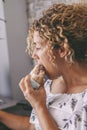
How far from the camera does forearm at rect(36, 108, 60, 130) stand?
118 cm

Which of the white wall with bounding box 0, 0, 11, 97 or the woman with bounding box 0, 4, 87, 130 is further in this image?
the white wall with bounding box 0, 0, 11, 97

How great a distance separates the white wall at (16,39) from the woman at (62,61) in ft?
2.90

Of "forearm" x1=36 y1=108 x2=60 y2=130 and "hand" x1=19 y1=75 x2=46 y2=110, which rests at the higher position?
"hand" x1=19 y1=75 x2=46 y2=110

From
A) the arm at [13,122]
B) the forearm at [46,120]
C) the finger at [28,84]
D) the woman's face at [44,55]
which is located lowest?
the arm at [13,122]

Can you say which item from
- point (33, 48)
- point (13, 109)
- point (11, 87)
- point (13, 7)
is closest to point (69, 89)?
point (33, 48)

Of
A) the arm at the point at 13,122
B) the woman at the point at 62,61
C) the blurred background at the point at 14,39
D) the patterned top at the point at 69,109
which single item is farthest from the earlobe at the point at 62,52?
the blurred background at the point at 14,39

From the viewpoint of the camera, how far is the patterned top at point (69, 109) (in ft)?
3.74

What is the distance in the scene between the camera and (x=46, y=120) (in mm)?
1188

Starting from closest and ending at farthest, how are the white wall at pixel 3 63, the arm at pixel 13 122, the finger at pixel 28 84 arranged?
the finger at pixel 28 84, the arm at pixel 13 122, the white wall at pixel 3 63

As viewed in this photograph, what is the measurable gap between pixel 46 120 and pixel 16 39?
1.11 m

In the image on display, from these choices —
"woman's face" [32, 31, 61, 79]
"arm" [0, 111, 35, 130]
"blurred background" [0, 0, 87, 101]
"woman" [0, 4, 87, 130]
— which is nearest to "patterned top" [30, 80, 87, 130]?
"woman" [0, 4, 87, 130]

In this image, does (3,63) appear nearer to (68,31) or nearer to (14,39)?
(14,39)

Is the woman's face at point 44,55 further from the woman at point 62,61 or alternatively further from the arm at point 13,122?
the arm at point 13,122

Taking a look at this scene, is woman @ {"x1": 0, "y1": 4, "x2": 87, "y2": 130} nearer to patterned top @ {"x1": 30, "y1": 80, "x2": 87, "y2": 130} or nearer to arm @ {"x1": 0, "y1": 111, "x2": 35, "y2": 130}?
patterned top @ {"x1": 30, "y1": 80, "x2": 87, "y2": 130}
